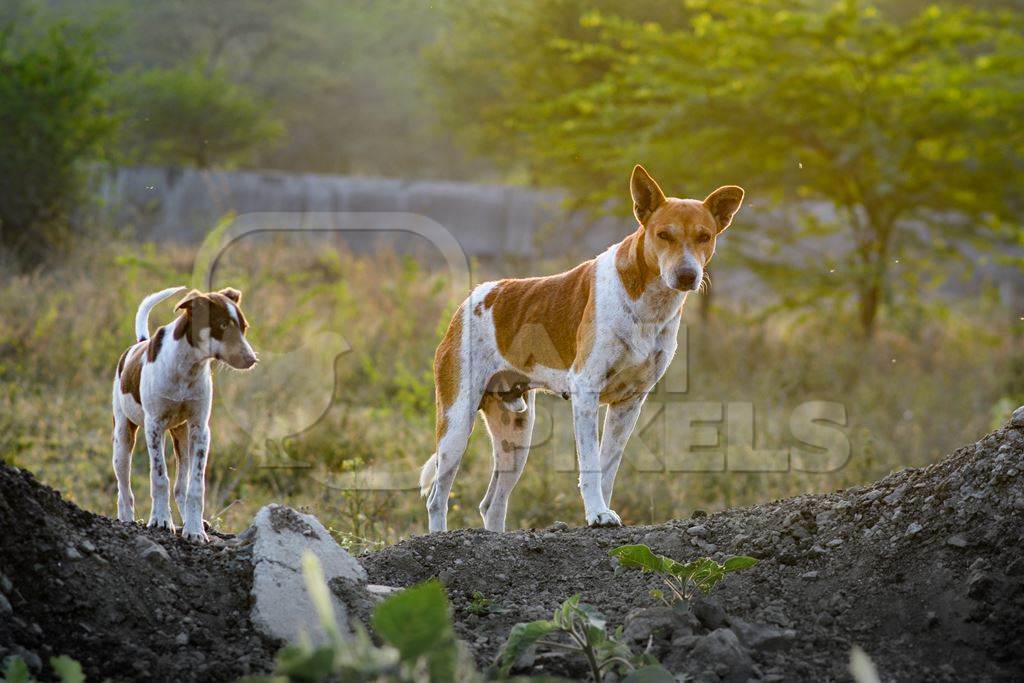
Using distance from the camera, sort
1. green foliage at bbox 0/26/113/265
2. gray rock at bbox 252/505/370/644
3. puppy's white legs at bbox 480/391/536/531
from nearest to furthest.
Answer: gray rock at bbox 252/505/370/644 < puppy's white legs at bbox 480/391/536/531 < green foliage at bbox 0/26/113/265

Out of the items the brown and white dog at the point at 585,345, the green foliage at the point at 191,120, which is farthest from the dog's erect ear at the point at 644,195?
the green foliage at the point at 191,120

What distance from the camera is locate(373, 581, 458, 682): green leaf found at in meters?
2.27

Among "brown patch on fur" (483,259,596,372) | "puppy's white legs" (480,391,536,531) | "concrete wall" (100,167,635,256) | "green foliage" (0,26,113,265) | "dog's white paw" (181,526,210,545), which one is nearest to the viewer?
"dog's white paw" (181,526,210,545)

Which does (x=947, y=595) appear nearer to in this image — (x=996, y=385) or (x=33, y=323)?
(x=33, y=323)

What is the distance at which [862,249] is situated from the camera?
1623 cm

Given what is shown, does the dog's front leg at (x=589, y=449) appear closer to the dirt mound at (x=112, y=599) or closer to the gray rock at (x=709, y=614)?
the gray rock at (x=709, y=614)

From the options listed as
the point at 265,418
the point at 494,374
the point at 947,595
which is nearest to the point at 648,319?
the point at 494,374

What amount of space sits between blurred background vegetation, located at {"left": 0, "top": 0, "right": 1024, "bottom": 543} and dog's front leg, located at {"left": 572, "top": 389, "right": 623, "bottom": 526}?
1467 mm

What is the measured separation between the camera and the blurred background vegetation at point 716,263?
912 centimetres

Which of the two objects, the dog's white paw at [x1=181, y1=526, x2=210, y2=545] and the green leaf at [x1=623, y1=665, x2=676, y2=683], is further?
the dog's white paw at [x1=181, y1=526, x2=210, y2=545]

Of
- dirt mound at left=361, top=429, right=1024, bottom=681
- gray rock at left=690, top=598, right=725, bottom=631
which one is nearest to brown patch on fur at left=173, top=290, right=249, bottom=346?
dirt mound at left=361, top=429, right=1024, bottom=681

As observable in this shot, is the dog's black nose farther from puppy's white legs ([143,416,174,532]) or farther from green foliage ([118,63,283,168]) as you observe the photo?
green foliage ([118,63,283,168])

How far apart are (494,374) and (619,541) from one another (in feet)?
4.23

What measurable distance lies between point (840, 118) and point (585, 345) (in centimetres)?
1178
